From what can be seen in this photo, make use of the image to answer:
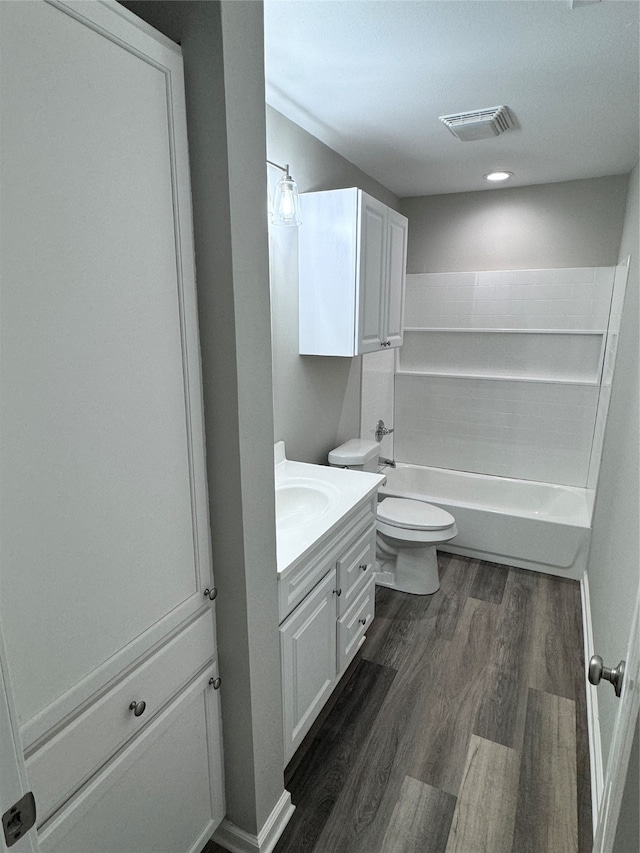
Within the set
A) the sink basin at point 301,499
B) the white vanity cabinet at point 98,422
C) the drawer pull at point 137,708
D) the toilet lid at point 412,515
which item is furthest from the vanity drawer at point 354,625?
→ the drawer pull at point 137,708

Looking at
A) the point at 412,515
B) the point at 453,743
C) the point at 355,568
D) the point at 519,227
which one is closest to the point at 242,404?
the point at 355,568

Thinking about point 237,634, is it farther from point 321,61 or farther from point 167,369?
point 321,61

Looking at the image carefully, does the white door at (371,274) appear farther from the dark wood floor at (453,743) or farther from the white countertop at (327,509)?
the dark wood floor at (453,743)

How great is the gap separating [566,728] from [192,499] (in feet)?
5.91

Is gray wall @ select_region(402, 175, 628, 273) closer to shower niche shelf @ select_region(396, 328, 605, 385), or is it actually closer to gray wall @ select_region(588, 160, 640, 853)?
gray wall @ select_region(588, 160, 640, 853)

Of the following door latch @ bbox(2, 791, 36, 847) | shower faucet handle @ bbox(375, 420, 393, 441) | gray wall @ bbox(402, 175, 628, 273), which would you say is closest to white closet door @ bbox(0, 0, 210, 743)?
door latch @ bbox(2, 791, 36, 847)

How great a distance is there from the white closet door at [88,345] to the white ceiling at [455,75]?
868mm

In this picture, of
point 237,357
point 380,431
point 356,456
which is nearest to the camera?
point 237,357

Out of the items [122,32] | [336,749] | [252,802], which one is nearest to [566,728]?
[336,749]

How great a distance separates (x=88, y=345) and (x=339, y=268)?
1.68 metres

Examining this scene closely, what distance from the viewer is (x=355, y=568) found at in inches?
79.4

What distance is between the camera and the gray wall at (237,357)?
0.98 meters

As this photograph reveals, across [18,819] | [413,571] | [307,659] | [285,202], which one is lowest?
[413,571]

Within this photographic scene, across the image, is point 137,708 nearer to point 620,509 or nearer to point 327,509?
point 327,509
